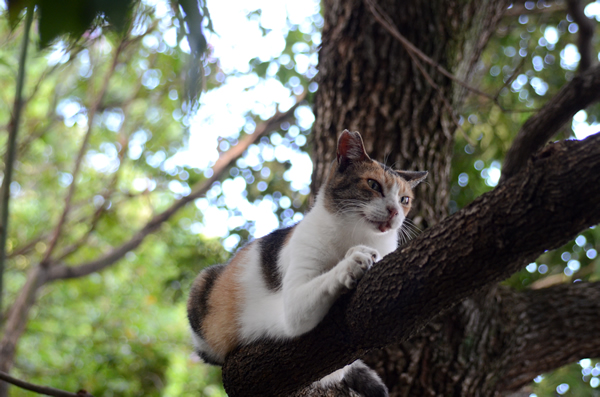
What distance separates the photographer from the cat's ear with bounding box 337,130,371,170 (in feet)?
7.63

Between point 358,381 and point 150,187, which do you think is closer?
point 358,381

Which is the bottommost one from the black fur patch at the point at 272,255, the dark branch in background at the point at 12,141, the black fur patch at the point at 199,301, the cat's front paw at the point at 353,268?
the black fur patch at the point at 199,301

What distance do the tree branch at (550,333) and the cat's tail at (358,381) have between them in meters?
1.10

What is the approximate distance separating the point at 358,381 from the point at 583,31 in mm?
3193

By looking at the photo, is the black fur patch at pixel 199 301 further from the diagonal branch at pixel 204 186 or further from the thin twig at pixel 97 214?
the thin twig at pixel 97 214

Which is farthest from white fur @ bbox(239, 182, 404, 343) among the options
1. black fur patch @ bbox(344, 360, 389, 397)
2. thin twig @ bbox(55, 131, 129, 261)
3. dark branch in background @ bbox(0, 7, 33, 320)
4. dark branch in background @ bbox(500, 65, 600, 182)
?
thin twig @ bbox(55, 131, 129, 261)

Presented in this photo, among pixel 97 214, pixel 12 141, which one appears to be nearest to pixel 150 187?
pixel 97 214

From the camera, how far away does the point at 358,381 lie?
238 cm

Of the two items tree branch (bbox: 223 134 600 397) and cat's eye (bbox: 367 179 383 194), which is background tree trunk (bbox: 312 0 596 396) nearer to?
cat's eye (bbox: 367 179 383 194)

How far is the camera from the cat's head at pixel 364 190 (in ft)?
7.14

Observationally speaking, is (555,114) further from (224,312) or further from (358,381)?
(224,312)

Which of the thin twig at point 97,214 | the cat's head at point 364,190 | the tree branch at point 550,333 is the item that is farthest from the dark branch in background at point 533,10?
the thin twig at point 97,214

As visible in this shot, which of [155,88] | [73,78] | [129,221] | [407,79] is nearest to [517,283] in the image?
[407,79]

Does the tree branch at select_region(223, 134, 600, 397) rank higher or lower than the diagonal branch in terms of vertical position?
higher
